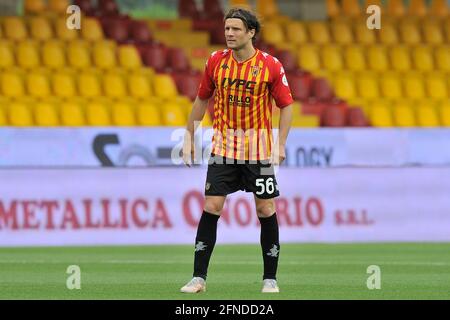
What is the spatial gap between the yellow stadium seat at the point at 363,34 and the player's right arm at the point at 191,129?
12600mm

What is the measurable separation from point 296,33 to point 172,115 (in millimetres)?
3995

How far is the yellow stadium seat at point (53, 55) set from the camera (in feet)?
60.4

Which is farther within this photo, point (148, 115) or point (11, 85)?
point (148, 115)

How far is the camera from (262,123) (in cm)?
876

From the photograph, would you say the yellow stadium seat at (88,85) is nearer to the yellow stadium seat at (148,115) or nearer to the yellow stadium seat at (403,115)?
the yellow stadium seat at (148,115)

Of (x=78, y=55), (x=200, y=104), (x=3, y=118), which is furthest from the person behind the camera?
(x=78, y=55)

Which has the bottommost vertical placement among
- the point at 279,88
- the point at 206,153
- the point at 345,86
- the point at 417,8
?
the point at 206,153

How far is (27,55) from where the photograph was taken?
60.3 feet

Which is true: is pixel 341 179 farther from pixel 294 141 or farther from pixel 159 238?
pixel 159 238

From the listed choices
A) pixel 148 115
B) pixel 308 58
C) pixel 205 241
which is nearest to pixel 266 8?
pixel 308 58

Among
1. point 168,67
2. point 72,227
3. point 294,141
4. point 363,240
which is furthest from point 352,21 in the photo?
point 72,227

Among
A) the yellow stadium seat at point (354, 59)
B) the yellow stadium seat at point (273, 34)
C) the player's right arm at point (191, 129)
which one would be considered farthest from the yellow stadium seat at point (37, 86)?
the player's right arm at point (191, 129)

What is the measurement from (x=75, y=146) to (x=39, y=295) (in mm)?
7537

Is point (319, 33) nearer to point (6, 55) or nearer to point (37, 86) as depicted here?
point (37, 86)
